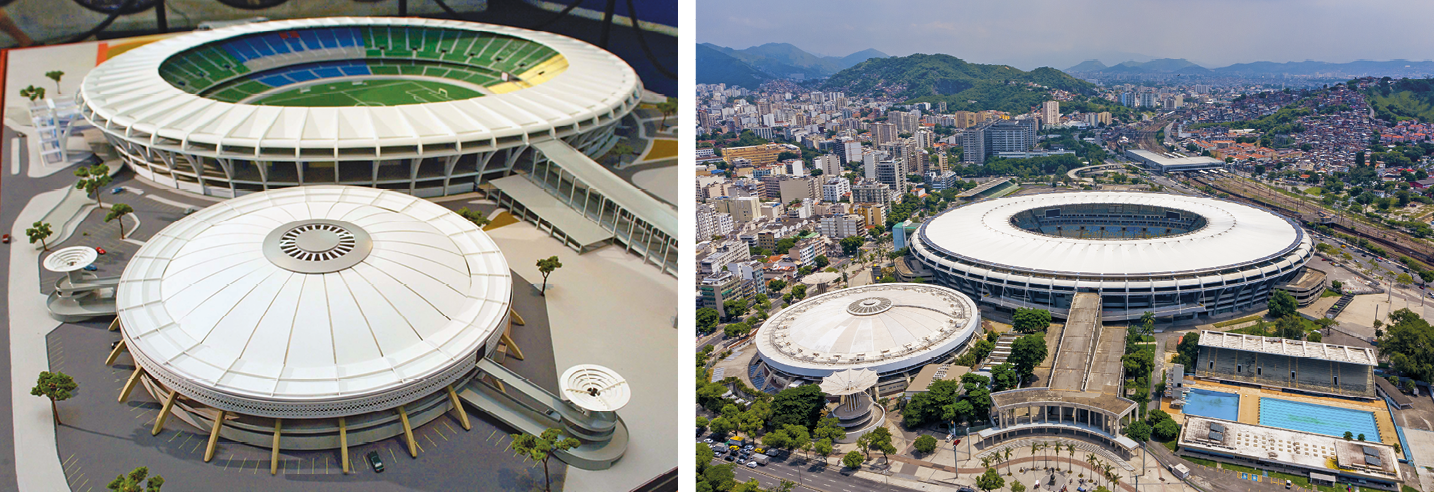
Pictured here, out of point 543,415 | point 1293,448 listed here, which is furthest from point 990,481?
point 543,415

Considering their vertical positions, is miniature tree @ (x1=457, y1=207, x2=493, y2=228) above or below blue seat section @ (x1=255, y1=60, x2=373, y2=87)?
below

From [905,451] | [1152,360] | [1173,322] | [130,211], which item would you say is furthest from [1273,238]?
[130,211]

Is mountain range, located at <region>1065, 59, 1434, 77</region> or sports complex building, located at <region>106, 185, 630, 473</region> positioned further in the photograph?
mountain range, located at <region>1065, 59, 1434, 77</region>

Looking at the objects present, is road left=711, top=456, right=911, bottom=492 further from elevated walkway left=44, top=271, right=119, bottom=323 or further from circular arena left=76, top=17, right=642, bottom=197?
elevated walkway left=44, top=271, right=119, bottom=323

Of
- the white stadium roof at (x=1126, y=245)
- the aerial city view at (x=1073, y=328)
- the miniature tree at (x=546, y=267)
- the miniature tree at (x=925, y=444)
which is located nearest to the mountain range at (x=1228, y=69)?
the aerial city view at (x=1073, y=328)

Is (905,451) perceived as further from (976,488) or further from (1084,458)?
(1084,458)

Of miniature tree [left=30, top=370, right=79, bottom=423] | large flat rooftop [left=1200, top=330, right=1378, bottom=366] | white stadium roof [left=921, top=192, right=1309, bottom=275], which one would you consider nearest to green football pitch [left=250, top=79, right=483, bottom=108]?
miniature tree [left=30, top=370, right=79, bottom=423]

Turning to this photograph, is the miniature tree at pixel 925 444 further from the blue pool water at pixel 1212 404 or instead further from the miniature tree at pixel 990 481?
the blue pool water at pixel 1212 404
